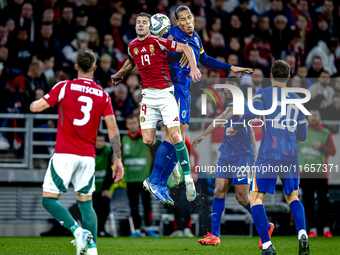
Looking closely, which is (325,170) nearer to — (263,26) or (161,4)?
(263,26)

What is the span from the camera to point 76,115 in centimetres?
536

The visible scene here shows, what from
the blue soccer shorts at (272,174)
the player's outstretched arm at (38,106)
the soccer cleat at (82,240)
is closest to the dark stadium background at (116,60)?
the blue soccer shorts at (272,174)

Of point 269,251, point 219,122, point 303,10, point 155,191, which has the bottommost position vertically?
point 269,251

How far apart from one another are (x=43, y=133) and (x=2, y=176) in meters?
1.15

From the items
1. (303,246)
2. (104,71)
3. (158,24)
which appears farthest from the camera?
(104,71)

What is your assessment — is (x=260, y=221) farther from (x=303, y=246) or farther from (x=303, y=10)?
(x=303, y=10)

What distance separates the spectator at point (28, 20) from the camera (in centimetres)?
1114

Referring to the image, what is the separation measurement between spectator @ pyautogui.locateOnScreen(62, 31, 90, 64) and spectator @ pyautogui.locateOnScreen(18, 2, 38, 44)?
33.1 inches

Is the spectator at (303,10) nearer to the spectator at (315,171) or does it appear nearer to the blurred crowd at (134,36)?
the blurred crowd at (134,36)

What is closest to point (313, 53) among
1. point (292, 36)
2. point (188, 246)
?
point (292, 36)

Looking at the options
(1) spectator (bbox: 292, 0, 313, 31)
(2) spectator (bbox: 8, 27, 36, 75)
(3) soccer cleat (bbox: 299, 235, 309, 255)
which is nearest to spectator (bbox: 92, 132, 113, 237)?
(2) spectator (bbox: 8, 27, 36, 75)

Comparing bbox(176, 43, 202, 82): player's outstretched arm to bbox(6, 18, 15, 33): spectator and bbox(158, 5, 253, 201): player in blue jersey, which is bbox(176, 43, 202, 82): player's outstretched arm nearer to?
bbox(158, 5, 253, 201): player in blue jersey

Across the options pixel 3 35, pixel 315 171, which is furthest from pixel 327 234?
pixel 3 35

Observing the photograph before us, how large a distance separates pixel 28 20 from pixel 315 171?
7334 mm
